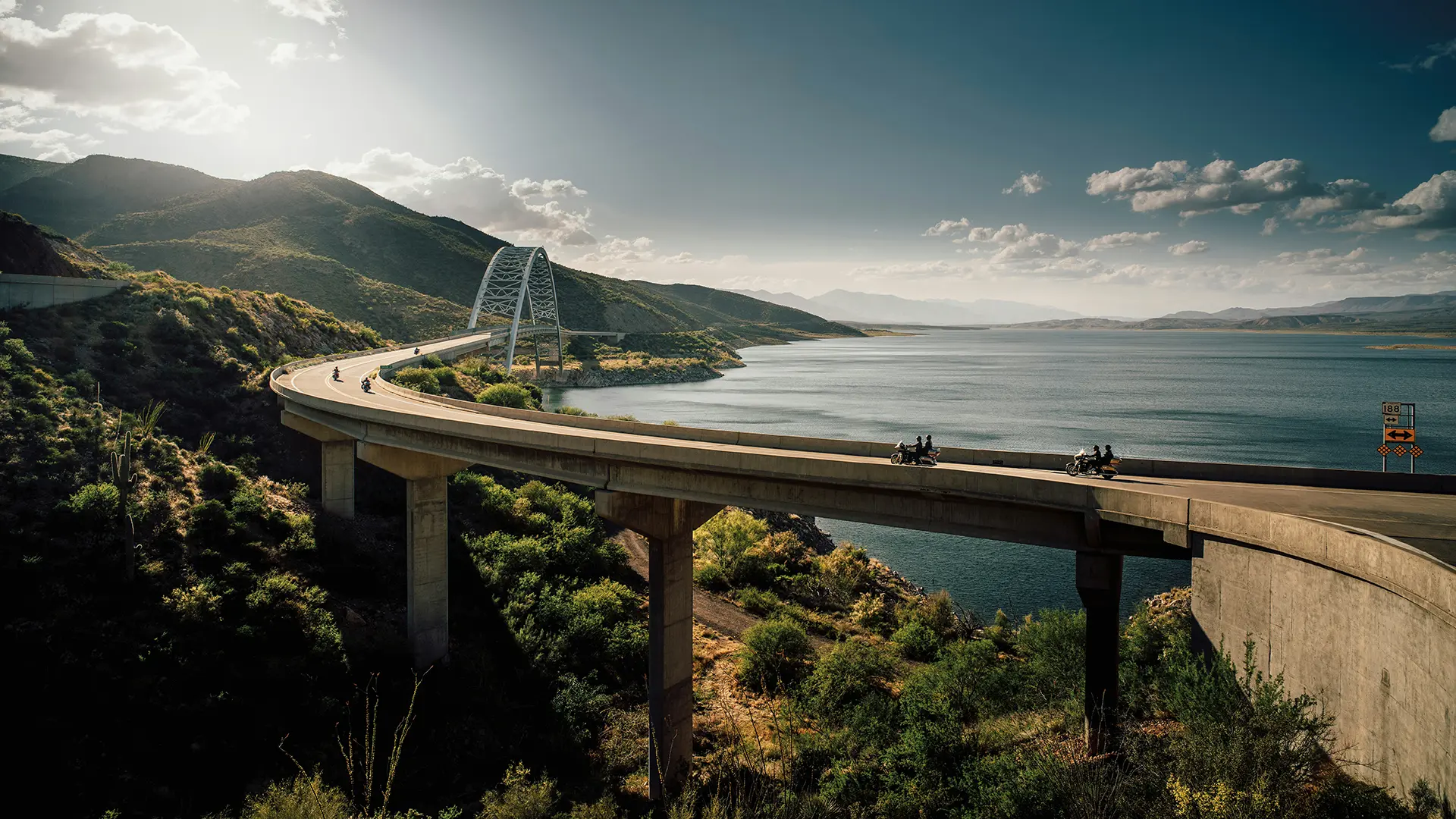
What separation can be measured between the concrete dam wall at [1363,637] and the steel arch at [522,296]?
10419 cm

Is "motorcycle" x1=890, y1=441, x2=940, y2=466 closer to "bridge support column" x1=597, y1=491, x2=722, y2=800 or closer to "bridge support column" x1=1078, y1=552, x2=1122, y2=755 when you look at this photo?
"bridge support column" x1=1078, y1=552, x2=1122, y2=755

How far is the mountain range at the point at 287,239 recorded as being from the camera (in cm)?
10988

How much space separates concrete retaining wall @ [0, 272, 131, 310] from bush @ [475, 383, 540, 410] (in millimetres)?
25004

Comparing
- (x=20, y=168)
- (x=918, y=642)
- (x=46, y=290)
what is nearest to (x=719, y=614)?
(x=918, y=642)

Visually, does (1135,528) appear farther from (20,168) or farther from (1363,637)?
(20,168)

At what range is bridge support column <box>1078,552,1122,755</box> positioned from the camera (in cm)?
1355

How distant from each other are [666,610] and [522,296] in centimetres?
10318

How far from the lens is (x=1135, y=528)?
527 inches

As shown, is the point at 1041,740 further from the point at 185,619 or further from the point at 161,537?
the point at 161,537

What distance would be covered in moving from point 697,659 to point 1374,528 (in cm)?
1960

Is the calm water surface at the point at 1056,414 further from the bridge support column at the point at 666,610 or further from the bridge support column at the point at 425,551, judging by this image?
the bridge support column at the point at 425,551

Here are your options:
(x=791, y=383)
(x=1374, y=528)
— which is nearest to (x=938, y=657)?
(x=1374, y=528)

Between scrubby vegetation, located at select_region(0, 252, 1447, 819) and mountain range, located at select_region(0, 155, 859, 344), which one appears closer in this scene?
scrubby vegetation, located at select_region(0, 252, 1447, 819)

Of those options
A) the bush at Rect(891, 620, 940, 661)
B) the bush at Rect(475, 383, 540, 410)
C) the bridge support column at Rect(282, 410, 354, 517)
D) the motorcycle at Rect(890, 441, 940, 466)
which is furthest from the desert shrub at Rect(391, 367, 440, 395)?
the motorcycle at Rect(890, 441, 940, 466)
